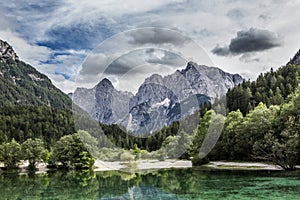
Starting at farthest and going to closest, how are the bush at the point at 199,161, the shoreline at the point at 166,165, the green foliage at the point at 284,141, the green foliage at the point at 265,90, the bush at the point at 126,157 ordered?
the green foliage at the point at 265,90
the bush at the point at 199,161
the shoreline at the point at 166,165
the bush at the point at 126,157
the green foliage at the point at 284,141

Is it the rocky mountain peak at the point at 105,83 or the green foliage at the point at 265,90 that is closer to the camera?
the rocky mountain peak at the point at 105,83

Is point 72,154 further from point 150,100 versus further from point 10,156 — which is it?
point 150,100

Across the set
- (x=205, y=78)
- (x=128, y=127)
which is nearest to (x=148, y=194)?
(x=128, y=127)

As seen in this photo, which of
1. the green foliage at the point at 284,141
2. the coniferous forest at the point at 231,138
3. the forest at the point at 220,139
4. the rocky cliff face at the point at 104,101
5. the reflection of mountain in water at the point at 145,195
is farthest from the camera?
the green foliage at the point at 284,141

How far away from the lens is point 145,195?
74.3ft

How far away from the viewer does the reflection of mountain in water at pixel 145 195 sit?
70.1 feet

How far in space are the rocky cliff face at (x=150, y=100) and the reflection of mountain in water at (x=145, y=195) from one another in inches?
179

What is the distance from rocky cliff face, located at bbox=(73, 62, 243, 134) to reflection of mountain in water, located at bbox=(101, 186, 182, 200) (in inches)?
179

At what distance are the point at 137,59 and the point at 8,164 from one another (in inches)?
1758

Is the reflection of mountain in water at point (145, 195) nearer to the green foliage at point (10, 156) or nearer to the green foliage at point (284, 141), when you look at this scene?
the green foliage at point (284, 141)

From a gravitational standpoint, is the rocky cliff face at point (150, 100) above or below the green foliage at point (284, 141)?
above

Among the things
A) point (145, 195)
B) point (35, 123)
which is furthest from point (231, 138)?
point (35, 123)

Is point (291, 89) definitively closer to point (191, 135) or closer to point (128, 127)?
point (191, 135)

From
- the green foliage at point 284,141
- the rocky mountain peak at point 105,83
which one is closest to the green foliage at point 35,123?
the green foliage at point 284,141
